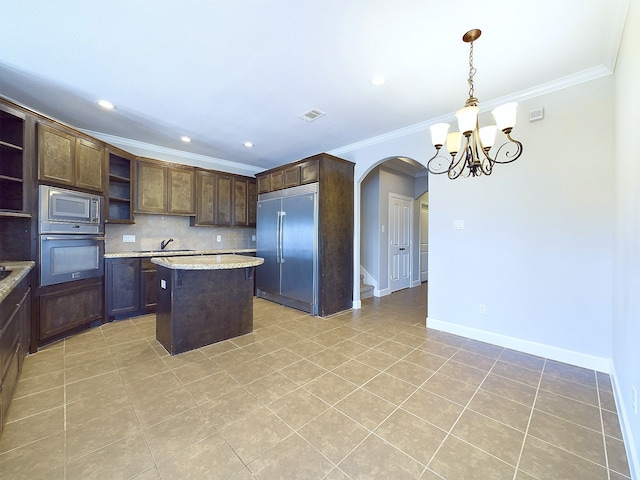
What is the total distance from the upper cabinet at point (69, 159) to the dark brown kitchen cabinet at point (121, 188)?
0.46 meters

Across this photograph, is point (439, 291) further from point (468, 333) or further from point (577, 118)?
point (577, 118)

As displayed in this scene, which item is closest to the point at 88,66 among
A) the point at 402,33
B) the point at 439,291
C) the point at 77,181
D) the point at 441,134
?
the point at 77,181

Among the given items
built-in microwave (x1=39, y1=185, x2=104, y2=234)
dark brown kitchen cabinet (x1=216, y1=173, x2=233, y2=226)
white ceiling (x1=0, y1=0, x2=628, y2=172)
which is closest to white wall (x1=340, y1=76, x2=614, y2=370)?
white ceiling (x1=0, y1=0, x2=628, y2=172)

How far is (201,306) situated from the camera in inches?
111

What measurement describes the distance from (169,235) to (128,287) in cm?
124

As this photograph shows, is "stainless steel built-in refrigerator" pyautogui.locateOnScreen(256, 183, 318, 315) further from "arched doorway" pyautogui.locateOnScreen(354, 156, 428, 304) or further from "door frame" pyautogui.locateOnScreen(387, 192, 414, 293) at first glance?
"door frame" pyautogui.locateOnScreen(387, 192, 414, 293)

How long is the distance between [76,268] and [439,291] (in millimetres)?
4402

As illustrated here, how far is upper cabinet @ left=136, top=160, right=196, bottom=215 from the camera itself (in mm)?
4141

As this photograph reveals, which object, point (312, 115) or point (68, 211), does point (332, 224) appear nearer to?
point (312, 115)

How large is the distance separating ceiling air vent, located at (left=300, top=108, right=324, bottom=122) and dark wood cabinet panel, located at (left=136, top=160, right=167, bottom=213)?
2614mm

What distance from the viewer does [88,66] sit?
2.30 metres

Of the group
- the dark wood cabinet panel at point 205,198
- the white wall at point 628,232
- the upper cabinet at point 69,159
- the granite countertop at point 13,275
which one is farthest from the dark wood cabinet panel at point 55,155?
the white wall at point 628,232

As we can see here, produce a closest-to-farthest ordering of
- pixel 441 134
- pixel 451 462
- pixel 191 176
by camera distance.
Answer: pixel 451 462 → pixel 441 134 → pixel 191 176

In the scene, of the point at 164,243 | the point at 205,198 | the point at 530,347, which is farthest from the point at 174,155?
the point at 530,347
